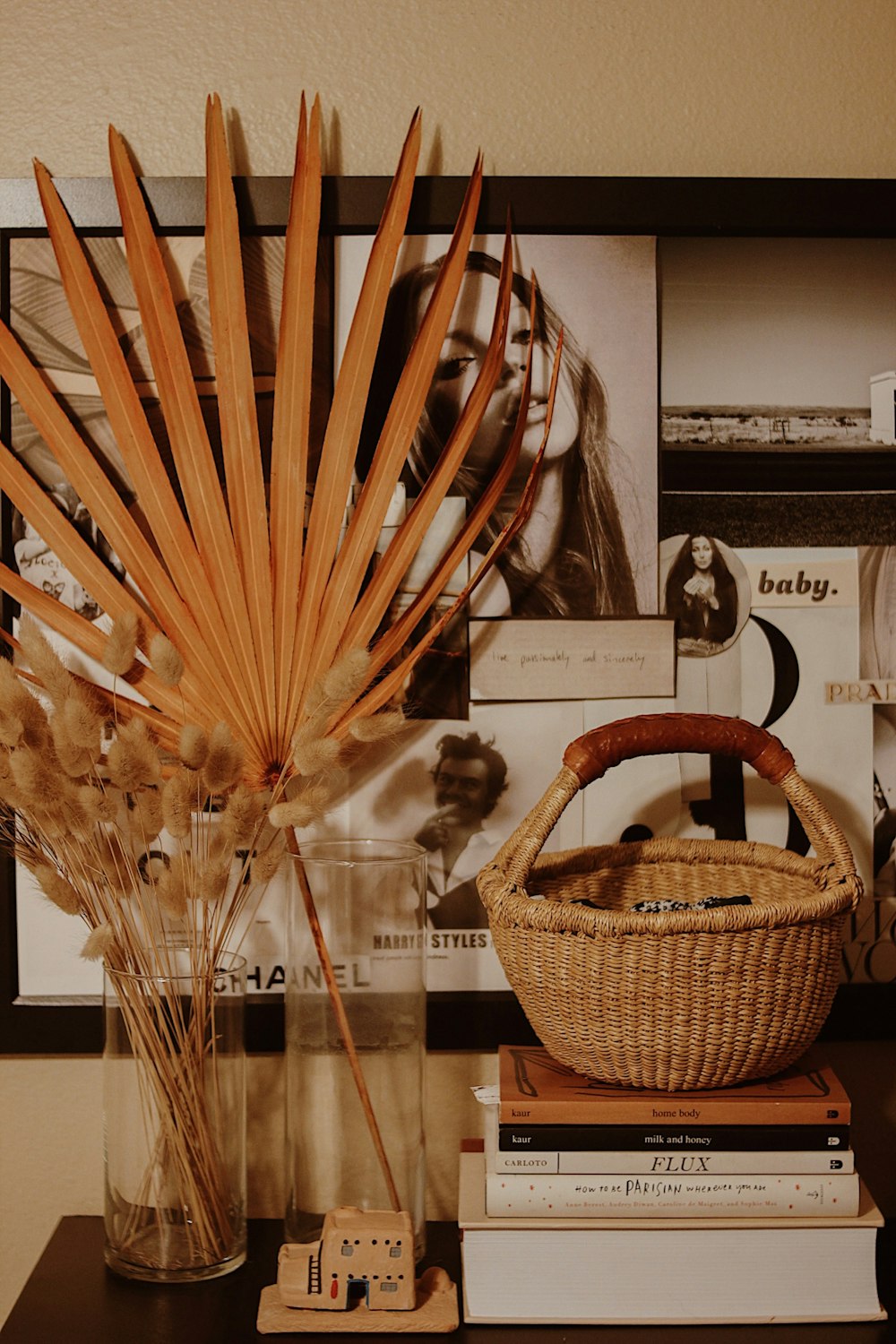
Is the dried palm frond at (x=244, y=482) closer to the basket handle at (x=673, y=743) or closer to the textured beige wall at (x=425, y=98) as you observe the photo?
the textured beige wall at (x=425, y=98)

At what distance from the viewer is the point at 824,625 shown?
42.2 inches

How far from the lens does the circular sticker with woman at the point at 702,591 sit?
1063 millimetres

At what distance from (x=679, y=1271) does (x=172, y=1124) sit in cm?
39

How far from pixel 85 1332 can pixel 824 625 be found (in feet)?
2.72

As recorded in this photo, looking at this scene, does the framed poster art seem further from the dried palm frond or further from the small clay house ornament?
the small clay house ornament

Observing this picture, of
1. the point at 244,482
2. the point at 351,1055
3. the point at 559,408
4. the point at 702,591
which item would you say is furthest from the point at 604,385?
the point at 351,1055

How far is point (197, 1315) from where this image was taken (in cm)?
86

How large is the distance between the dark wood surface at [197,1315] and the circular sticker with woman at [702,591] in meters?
0.52

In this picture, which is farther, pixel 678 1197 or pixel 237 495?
pixel 237 495

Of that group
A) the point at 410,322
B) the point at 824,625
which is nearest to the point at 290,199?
the point at 410,322

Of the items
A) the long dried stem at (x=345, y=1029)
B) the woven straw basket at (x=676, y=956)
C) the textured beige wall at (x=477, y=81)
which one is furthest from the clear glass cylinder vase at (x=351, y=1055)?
the textured beige wall at (x=477, y=81)

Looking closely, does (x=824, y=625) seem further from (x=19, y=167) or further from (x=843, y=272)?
(x=19, y=167)

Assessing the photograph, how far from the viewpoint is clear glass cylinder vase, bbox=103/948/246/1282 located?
2.94ft

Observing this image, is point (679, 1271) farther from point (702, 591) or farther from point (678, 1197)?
point (702, 591)
